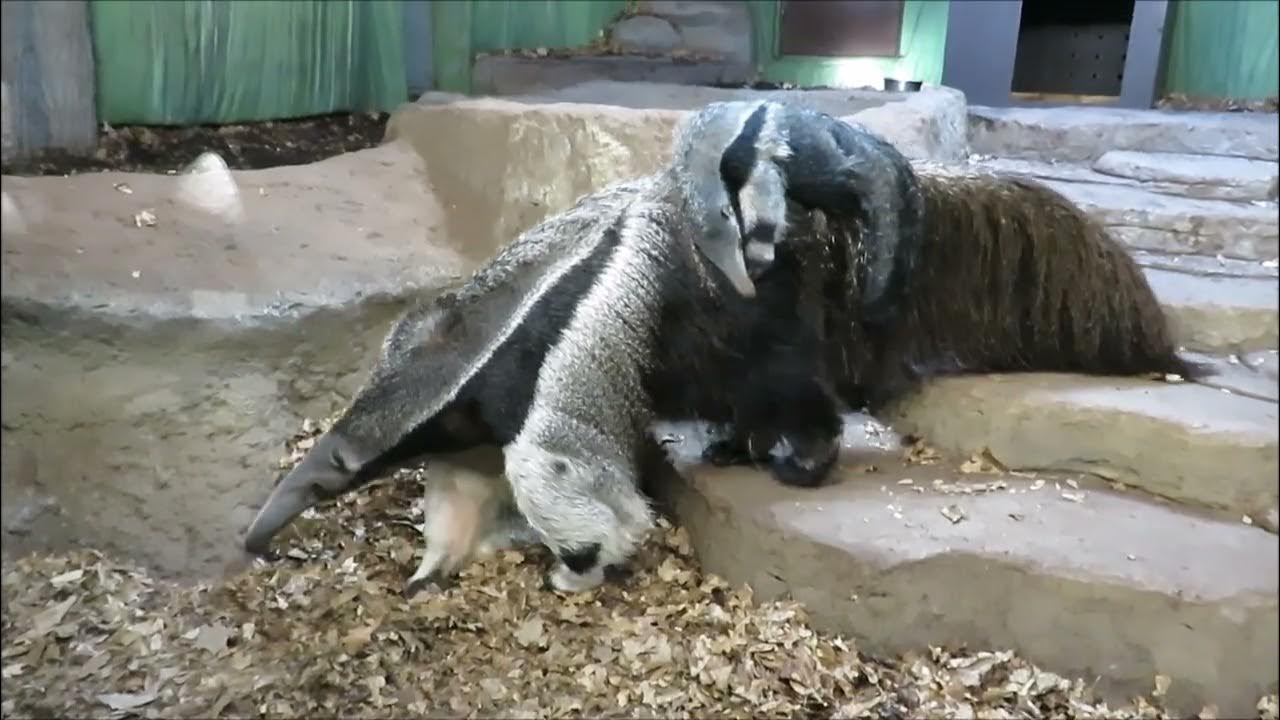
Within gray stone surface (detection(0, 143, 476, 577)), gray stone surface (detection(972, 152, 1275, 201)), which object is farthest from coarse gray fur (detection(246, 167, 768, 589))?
gray stone surface (detection(972, 152, 1275, 201))

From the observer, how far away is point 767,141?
2.57m

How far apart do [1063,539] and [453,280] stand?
2187 mm

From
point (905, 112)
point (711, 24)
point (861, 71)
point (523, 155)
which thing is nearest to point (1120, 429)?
point (905, 112)

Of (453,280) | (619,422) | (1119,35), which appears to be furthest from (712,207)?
(453,280)

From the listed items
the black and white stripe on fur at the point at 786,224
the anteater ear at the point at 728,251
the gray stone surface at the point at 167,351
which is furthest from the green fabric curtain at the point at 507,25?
the anteater ear at the point at 728,251

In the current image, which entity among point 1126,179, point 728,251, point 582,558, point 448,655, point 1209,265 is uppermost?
point 1126,179

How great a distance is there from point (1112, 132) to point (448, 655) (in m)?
1.93

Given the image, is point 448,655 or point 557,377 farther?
point 557,377

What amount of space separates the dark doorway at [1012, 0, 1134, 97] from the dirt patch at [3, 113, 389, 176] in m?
2.48

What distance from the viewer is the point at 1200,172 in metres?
1.80

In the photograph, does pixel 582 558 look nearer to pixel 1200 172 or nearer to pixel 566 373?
pixel 566 373

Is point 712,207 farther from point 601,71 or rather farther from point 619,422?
point 601,71

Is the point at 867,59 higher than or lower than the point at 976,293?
higher

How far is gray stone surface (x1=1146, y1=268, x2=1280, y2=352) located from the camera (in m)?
1.63
